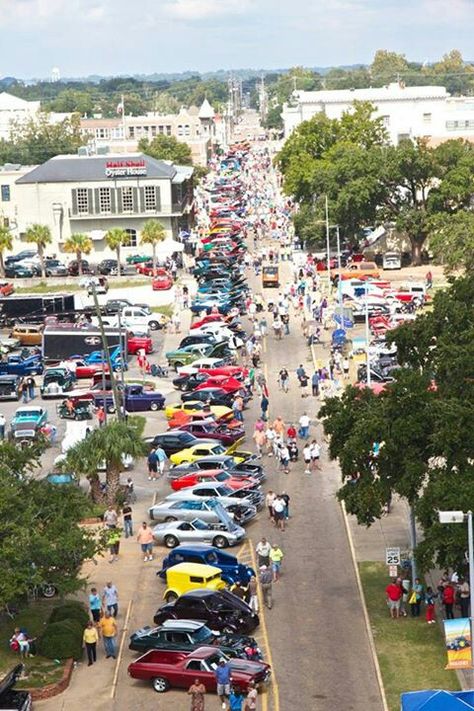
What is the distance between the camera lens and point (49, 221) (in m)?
110

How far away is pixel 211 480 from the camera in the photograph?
49438mm

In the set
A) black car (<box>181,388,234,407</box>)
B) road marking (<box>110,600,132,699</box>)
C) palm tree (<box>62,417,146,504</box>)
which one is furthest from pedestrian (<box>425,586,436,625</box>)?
black car (<box>181,388,234,407</box>)

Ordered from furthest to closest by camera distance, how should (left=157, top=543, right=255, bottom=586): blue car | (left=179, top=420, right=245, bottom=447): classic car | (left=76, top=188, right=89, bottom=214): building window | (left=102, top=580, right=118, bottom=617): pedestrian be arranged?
(left=76, top=188, right=89, bottom=214): building window < (left=179, top=420, right=245, bottom=447): classic car < (left=157, top=543, right=255, bottom=586): blue car < (left=102, top=580, right=118, bottom=617): pedestrian

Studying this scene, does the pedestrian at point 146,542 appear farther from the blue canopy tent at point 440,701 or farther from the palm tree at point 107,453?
the blue canopy tent at point 440,701

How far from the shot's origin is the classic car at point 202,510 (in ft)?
149

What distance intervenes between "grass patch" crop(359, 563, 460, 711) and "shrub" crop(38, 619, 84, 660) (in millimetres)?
6957

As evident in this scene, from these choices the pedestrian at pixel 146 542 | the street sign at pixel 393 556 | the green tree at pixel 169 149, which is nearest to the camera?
the street sign at pixel 393 556

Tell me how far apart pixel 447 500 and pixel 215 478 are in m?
15.6

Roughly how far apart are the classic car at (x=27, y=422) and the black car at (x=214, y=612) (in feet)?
67.4

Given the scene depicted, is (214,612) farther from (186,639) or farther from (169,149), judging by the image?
(169,149)

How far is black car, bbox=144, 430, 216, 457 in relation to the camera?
2158 inches

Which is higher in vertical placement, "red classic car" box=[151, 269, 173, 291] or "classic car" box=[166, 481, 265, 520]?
"classic car" box=[166, 481, 265, 520]

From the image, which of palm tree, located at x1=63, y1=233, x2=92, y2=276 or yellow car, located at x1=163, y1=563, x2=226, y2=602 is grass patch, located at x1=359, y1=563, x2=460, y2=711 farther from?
palm tree, located at x1=63, y1=233, x2=92, y2=276

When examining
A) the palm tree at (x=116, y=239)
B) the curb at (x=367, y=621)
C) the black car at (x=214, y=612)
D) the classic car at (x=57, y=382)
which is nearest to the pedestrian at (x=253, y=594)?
the black car at (x=214, y=612)
